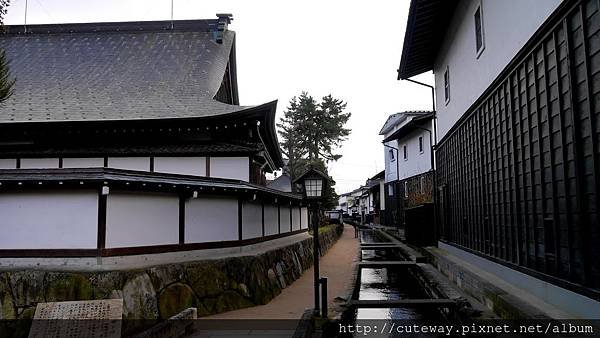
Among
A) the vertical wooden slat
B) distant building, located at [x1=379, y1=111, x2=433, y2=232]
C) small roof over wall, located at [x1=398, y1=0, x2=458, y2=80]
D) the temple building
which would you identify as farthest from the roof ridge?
the vertical wooden slat

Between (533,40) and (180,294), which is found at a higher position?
(533,40)

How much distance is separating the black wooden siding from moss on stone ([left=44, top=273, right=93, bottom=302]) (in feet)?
27.0

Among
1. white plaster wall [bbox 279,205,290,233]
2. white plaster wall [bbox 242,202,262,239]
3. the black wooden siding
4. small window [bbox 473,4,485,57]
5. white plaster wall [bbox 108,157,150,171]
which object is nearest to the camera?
the black wooden siding

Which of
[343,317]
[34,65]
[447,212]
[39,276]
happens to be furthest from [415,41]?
[34,65]

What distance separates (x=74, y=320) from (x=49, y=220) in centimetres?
430

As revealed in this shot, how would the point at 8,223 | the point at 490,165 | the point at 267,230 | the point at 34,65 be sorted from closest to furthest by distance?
the point at 8,223
the point at 490,165
the point at 267,230
the point at 34,65

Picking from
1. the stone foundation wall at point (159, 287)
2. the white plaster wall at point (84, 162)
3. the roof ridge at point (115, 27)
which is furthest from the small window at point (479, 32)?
the roof ridge at point (115, 27)

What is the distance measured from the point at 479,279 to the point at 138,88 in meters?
12.6

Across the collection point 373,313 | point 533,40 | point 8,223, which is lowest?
point 373,313

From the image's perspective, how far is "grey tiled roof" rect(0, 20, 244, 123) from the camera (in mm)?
13406

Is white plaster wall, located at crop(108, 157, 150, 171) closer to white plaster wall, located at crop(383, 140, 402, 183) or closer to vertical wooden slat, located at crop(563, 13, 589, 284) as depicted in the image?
vertical wooden slat, located at crop(563, 13, 589, 284)

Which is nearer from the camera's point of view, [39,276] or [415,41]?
[39,276]

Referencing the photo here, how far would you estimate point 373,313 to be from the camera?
11.3 m

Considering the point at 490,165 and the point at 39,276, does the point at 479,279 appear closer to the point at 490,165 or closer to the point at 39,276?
the point at 490,165
